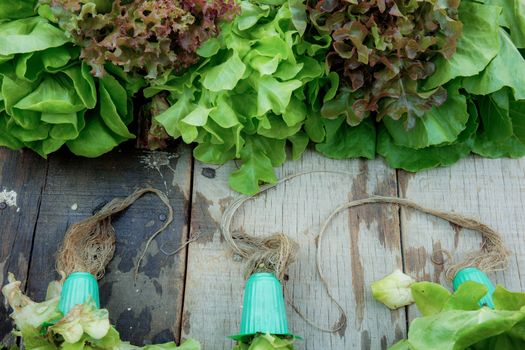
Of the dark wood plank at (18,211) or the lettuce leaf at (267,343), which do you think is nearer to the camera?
the lettuce leaf at (267,343)

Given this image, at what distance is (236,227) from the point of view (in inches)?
55.4

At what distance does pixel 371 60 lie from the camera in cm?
127

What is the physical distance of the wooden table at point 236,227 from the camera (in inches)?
52.1

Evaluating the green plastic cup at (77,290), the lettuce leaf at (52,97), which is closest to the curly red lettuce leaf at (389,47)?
the lettuce leaf at (52,97)

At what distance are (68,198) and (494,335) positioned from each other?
91cm

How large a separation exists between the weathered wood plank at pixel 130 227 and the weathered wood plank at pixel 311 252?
4 cm

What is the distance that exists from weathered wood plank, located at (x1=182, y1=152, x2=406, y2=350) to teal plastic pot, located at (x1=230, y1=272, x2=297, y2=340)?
11cm

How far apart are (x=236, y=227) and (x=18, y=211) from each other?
47 centimetres

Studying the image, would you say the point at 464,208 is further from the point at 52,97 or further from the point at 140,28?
the point at 52,97

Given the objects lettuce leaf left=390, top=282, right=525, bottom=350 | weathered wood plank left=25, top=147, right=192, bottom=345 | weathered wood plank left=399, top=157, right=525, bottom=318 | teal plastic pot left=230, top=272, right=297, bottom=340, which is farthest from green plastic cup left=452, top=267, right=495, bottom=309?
weathered wood plank left=25, top=147, right=192, bottom=345

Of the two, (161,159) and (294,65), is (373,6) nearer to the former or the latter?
(294,65)

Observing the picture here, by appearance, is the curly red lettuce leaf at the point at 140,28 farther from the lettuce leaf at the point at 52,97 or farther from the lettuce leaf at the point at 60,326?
the lettuce leaf at the point at 60,326

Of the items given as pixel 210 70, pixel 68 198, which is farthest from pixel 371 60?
pixel 68 198

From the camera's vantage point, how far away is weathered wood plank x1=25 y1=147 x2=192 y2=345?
1323mm
